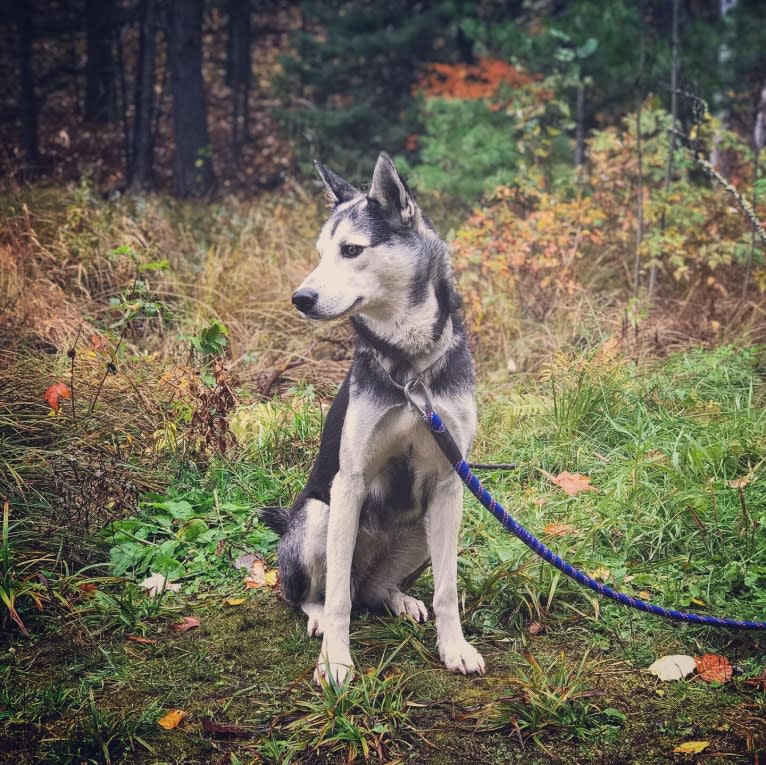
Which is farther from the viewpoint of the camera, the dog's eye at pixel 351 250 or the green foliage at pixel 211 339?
the green foliage at pixel 211 339

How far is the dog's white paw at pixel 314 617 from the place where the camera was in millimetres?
3070

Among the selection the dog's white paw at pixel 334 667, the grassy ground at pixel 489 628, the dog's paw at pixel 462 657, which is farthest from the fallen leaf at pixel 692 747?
the dog's white paw at pixel 334 667

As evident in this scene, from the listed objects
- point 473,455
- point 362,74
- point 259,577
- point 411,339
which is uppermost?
point 362,74

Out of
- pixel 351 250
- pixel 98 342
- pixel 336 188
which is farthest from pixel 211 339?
pixel 351 250

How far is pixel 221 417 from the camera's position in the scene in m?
4.27

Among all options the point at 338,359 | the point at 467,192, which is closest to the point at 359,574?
the point at 338,359

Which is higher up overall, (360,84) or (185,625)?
(360,84)

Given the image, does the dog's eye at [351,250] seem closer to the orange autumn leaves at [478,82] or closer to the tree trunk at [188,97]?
the orange autumn leaves at [478,82]

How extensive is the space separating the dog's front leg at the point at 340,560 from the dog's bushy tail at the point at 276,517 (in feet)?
2.10

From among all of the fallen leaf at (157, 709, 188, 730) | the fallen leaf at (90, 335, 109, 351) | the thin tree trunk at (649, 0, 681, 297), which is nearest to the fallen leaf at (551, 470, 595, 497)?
the fallen leaf at (157, 709, 188, 730)

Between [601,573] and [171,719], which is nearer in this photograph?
[171,719]

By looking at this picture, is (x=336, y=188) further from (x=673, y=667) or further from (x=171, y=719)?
(x=673, y=667)

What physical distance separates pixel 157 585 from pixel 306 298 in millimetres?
1732

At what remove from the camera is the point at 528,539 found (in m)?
2.60
